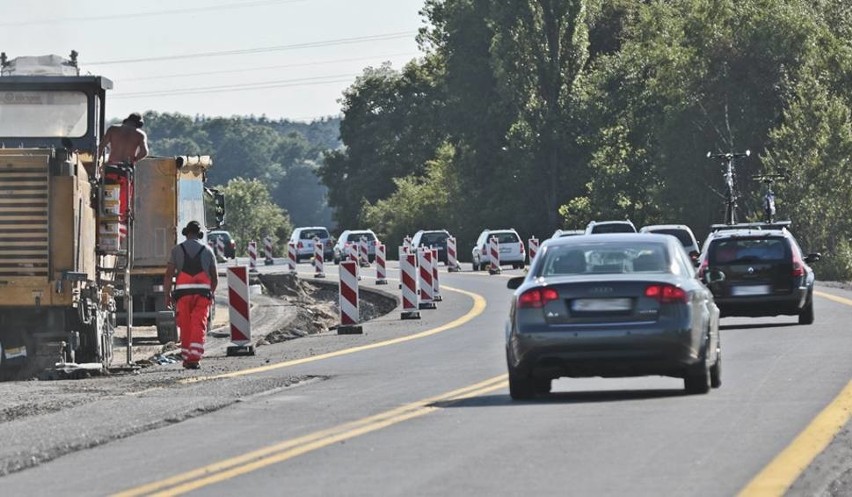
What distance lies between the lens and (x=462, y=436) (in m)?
13.8

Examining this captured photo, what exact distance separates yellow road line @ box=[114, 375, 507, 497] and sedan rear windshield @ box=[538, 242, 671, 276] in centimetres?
138

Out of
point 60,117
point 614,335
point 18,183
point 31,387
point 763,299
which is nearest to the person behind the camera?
point 614,335

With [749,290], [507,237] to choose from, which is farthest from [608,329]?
[507,237]

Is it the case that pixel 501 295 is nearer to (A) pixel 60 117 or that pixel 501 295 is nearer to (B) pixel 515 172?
(A) pixel 60 117

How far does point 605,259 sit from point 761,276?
12.8 metres

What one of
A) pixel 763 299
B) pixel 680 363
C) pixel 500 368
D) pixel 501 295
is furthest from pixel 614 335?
pixel 501 295

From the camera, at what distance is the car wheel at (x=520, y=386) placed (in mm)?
16906

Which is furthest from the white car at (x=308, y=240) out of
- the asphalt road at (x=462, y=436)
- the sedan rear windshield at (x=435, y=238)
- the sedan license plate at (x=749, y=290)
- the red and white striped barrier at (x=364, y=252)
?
the asphalt road at (x=462, y=436)

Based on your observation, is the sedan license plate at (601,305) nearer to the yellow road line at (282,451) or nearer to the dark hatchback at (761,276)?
the yellow road line at (282,451)

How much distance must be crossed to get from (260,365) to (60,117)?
4.45 meters

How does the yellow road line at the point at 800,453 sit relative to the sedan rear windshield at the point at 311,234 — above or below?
below

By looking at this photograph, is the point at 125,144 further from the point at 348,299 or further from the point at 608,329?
the point at 348,299

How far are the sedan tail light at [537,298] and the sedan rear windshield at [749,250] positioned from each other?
1352 cm

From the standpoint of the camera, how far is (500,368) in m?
21.4
